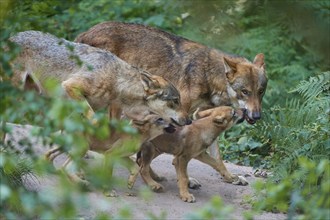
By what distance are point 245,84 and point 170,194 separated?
2048 mm

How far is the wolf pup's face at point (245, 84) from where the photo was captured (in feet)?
32.7

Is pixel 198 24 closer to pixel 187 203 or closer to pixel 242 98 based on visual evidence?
pixel 187 203

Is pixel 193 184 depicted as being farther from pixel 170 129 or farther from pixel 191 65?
pixel 191 65

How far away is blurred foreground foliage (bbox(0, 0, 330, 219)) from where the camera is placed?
3773 millimetres

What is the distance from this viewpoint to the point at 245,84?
10023mm

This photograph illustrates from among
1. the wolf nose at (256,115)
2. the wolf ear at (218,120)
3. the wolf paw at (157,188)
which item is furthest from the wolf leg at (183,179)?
the wolf nose at (256,115)

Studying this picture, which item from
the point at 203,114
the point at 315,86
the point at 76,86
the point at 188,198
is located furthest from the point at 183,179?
the point at 315,86

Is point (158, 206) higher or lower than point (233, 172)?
higher

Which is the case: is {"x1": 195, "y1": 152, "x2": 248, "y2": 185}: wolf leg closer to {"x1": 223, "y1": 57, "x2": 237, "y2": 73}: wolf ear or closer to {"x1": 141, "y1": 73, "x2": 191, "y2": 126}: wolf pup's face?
{"x1": 141, "y1": 73, "x2": 191, "y2": 126}: wolf pup's face

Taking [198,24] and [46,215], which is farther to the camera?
[198,24]

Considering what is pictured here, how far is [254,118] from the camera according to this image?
9742 mm

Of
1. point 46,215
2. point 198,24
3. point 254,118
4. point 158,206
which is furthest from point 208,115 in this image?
point 46,215

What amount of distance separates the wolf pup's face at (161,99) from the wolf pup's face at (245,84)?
1.14 metres

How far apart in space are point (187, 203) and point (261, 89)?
2291 mm
